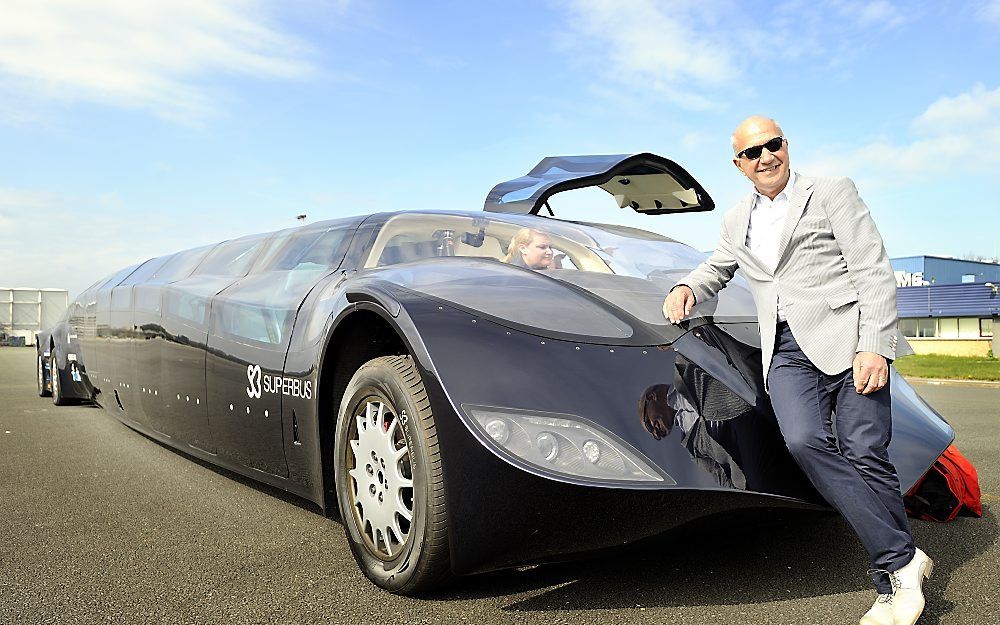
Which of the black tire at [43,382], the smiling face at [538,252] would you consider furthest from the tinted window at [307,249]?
the black tire at [43,382]

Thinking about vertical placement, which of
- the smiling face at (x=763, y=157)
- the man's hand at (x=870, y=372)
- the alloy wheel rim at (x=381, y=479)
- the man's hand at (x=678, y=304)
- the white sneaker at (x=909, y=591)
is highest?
the smiling face at (x=763, y=157)

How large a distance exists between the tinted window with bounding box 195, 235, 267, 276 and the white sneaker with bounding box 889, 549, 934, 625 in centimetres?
337

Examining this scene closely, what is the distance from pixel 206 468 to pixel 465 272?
298cm

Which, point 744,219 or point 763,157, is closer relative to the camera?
point 763,157

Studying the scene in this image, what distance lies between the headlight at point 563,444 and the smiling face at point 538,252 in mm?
1109

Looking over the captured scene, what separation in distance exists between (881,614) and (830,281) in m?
0.98

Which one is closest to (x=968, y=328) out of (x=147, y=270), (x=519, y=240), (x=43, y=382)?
(x=43, y=382)

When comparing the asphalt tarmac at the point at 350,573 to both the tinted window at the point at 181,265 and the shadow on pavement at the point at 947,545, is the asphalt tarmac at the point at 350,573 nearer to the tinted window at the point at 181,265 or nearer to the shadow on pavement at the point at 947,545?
the shadow on pavement at the point at 947,545

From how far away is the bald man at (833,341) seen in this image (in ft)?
8.30

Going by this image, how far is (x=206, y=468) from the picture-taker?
5367mm

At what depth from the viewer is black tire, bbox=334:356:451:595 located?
2656 mm

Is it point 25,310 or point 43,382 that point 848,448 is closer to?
point 43,382

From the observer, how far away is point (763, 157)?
2.85 meters

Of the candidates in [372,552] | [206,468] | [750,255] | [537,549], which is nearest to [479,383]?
[537,549]
